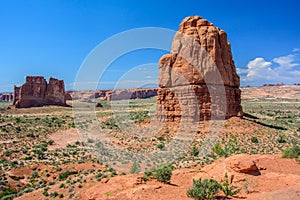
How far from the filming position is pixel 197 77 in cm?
2428

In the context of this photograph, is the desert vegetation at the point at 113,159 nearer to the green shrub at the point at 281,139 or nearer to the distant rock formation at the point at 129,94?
the green shrub at the point at 281,139

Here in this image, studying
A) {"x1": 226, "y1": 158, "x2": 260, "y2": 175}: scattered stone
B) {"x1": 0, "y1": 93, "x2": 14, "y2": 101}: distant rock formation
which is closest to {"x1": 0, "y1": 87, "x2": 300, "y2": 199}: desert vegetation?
{"x1": 226, "y1": 158, "x2": 260, "y2": 175}: scattered stone

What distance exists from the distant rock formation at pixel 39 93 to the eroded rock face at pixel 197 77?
5237 cm

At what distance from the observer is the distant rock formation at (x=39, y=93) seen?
6656 centimetres

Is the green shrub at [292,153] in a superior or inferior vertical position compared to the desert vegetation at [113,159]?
superior

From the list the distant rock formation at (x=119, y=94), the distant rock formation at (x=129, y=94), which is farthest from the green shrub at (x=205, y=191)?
the distant rock formation at (x=129, y=94)

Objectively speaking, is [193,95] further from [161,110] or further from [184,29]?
[184,29]

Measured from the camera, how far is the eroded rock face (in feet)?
79.3

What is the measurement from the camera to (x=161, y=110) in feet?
87.7

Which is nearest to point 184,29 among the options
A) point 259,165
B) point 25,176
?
point 259,165

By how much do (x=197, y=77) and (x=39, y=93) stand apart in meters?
57.7

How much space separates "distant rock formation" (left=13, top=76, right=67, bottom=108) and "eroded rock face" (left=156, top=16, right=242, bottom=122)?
5237 cm

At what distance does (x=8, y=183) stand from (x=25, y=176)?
1.54 m

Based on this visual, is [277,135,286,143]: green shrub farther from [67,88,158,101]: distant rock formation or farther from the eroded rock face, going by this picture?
[67,88,158,101]: distant rock formation
